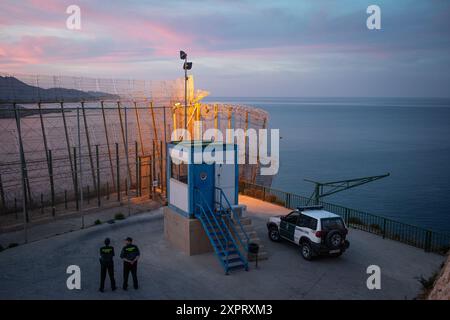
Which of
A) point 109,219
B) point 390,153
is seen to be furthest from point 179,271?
point 390,153

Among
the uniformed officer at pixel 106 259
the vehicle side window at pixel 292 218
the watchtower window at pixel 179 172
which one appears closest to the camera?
the uniformed officer at pixel 106 259

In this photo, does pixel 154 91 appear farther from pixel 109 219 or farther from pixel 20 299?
pixel 20 299

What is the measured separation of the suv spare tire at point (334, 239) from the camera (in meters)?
13.0

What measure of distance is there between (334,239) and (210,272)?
13.8 ft

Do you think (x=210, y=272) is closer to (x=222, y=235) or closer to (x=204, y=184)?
(x=222, y=235)

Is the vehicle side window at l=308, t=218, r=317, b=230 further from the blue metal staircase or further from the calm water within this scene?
the calm water

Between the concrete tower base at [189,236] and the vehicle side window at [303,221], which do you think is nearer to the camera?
the vehicle side window at [303,221]

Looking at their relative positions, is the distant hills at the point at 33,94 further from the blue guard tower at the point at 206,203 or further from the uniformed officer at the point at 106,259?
the uniformed officer at the point at 106,259

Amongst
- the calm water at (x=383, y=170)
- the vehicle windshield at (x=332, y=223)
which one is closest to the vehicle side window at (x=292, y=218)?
the vehicle windshield at (x=332, y=223)

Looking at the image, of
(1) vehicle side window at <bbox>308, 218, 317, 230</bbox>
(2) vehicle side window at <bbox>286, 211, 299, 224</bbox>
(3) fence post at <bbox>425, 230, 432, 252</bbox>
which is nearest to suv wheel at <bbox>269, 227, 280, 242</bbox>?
(2) vehicle side window at <bbox>286, 211, 299, 224</bbox>

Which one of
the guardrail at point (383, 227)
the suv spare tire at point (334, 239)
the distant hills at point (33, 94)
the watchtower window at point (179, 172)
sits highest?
the distant hills at point (33, 94)

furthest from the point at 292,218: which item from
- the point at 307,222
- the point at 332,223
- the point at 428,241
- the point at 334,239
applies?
the point at 428,241

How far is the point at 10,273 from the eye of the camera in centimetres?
1231
